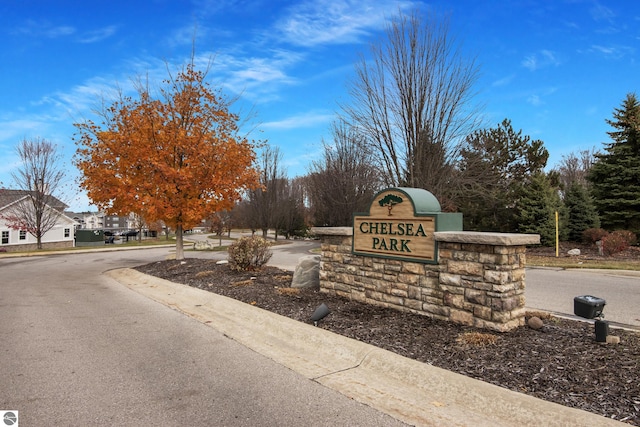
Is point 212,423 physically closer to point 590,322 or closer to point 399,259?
point 399,259

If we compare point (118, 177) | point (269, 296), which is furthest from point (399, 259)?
point (118, 177)

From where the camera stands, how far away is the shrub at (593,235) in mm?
19170

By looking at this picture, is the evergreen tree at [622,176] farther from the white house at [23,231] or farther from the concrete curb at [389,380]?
the white house at [23,231]

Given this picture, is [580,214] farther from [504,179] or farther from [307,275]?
[307,275]

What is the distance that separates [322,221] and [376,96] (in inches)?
657

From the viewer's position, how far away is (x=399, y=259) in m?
6.39

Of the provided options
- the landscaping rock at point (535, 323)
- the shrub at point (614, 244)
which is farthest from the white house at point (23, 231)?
the shrub at point (614, 244)

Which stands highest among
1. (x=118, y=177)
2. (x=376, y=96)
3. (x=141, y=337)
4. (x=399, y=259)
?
(x=376, y=96)

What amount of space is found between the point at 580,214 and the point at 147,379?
23.7 m

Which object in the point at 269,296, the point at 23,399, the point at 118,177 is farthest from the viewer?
the point at 118,177

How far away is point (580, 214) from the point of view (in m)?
21.6

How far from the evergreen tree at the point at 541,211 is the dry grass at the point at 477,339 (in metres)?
18.0

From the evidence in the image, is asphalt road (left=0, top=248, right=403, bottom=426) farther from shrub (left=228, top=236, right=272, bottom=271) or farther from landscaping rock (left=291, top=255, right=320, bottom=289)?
shrub (left=228, top=236, right=272, bottom=271)

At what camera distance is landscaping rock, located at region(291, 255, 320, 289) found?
865 cm
